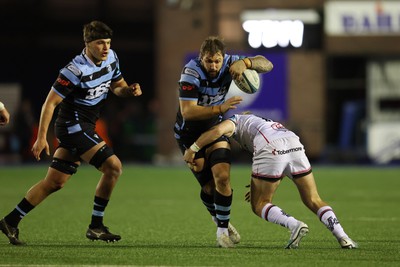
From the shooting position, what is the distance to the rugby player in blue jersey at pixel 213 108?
9008 millimetres

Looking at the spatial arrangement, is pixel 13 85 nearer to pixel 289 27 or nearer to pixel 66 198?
pixel 289 27

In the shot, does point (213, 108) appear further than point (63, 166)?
No

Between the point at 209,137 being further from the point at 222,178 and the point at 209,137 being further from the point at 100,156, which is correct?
the point at 100,156

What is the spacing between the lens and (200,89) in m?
9.22

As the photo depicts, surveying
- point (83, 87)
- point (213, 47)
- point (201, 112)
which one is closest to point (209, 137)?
point (201, 112)

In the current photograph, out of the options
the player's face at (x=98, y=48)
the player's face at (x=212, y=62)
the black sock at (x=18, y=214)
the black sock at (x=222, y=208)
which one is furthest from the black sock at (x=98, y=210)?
the player's face at (x=212, y=62)

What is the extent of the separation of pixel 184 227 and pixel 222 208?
83.8 inches

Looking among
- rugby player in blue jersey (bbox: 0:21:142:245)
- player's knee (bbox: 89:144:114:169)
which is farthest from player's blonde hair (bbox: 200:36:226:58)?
player's knee (bbox: 89:144:114:169)

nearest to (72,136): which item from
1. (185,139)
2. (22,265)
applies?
(185,139)

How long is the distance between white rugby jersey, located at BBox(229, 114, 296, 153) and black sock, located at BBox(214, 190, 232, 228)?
50 cm

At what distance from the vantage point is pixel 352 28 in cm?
2761

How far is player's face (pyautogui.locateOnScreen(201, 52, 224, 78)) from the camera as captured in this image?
29.5ft

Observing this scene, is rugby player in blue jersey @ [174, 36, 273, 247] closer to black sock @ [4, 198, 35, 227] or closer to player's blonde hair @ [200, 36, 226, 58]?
player's blonde hair @ [200, 36, 226, 58]

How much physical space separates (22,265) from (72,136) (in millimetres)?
1812
